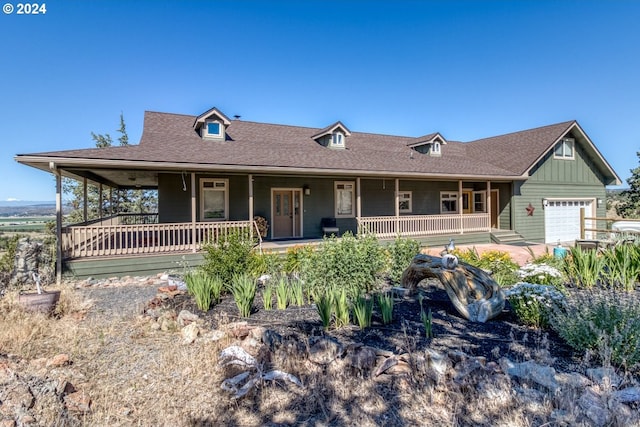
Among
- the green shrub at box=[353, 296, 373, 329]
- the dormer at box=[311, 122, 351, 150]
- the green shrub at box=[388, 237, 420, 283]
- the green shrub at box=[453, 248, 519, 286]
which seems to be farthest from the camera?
the dormer at box=[311, 122, 351, 150]

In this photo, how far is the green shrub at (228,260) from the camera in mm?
6316

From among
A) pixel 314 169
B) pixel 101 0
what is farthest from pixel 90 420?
pixel 101 0

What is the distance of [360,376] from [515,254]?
10.4 meters

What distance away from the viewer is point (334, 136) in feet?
50.1

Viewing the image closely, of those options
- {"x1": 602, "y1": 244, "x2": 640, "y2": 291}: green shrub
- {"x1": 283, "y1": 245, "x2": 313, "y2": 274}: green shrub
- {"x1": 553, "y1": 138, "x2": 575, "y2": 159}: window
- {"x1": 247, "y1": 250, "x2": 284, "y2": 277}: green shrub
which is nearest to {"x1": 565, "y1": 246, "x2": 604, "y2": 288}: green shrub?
{"x1": 602, "y1": 244, "x2": 640, "y2": 291}: green shrub

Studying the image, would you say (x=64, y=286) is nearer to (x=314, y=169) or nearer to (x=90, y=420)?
(x=90, y=420)

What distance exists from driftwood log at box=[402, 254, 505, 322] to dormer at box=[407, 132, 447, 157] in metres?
12.7

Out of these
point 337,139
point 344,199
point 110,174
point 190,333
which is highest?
point 337,139

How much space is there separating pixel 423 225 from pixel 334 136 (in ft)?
18.2

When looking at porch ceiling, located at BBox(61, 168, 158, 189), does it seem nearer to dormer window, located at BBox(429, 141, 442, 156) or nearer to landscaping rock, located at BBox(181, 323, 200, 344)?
landscaping rock, located at BBox(181, 323, 200, 344)

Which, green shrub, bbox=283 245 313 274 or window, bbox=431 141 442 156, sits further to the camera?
window, bbox=431 141 442 156

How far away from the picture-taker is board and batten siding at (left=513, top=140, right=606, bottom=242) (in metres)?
15.7

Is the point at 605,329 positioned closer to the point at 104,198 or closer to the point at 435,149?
the point at 435,149

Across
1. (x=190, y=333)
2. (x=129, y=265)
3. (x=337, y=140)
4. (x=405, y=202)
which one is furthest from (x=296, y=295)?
(x=405, y=202)
